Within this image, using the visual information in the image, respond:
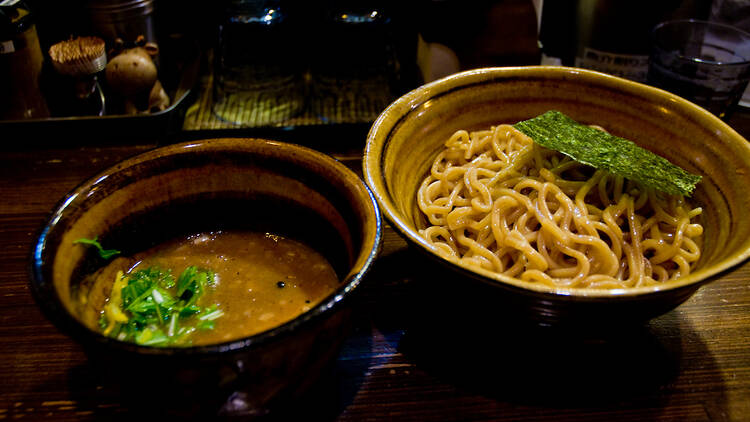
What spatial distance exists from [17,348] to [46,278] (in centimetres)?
58

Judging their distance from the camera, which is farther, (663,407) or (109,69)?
(109,69)

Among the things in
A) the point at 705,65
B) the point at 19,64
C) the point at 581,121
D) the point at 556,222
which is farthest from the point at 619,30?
the point at 19,64

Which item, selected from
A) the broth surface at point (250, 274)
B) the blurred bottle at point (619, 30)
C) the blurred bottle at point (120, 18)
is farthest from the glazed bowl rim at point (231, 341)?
the blurred bottle at point (619, 30)

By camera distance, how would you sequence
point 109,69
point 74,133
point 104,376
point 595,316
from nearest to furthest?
point 104,376 → point 595,316 → point 74,133 → point 109,69

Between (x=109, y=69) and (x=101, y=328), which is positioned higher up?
(x=109, y=69)

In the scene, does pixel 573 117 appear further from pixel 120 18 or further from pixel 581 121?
pixel 120 18

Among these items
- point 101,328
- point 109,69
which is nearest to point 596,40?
point 109,69

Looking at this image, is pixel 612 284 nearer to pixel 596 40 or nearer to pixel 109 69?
pixel 596 40

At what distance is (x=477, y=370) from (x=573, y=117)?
1.08 meters

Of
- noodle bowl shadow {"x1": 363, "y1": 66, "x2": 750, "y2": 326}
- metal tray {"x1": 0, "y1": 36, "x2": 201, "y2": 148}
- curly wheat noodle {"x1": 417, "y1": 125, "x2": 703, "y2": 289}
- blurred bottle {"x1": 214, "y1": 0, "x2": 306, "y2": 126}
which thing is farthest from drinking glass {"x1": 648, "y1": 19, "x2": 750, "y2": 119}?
metal tray {"x1": 0, "y1": 36, "x2": 201, "y2": 148}

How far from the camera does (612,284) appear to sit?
59.5 inches

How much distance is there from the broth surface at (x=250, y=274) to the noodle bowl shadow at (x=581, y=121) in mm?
304

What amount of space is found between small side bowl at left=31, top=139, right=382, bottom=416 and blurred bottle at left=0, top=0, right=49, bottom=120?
1.59 m

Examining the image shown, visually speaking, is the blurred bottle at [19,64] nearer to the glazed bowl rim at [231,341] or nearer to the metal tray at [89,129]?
the metal tray at [89,129]
